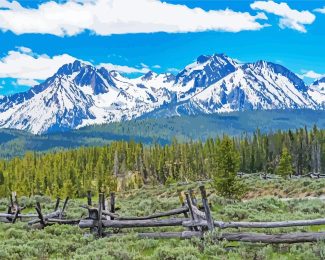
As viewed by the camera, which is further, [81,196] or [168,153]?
[168,153]

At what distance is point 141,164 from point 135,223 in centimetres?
12198

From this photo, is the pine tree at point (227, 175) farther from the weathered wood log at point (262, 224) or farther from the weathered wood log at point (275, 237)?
the weathered wood log at point (275, 237)

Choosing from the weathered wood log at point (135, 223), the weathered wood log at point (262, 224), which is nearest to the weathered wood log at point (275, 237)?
the weathered wood log at point (262, 224)

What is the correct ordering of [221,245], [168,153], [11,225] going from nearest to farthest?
1. [221,245]
2. [11,225]
3. [168,153]

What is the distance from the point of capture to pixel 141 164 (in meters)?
143

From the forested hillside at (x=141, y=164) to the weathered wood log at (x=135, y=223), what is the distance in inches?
3603

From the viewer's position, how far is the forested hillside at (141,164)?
12038 cm

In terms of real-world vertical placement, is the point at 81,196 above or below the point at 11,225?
below

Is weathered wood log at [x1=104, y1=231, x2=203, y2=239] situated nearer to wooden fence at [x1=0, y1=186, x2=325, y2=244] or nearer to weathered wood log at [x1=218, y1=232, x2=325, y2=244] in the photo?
wooden fence at [x1=0, y1=186, x2=325, y2=244]

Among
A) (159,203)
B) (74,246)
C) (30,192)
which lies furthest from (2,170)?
(74,246)

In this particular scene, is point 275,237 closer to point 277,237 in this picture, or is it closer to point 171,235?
point 277,237

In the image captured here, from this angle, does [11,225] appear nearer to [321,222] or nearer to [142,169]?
[321,222]

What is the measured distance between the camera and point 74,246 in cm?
1980

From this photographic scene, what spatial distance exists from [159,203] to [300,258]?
23122 mm
